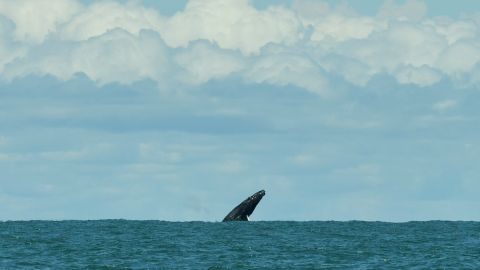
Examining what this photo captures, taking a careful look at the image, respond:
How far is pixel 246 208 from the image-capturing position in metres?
104

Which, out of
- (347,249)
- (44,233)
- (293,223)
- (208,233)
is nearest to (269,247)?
(347,249)

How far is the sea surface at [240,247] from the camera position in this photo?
62250 millimetres

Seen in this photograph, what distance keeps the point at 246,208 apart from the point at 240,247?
3163 centimetres

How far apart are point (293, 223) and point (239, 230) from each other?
17.3 m

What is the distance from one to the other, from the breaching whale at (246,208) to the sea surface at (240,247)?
2.30 meters

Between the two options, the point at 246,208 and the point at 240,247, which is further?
the point at 246,208

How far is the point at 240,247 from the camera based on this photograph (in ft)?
238

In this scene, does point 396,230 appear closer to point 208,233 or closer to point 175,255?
point 208,233

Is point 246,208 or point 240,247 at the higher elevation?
point 246,208

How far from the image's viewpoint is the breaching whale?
100812mm

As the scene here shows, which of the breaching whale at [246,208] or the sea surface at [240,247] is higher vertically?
the breaching whale at [246,208]

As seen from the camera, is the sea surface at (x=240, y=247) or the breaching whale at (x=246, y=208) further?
the breaching whale at (x=246, y=208)

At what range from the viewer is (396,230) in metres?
96.8

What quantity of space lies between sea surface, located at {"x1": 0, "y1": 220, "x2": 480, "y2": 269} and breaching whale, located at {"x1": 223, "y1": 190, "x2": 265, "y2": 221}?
2.30 meters
